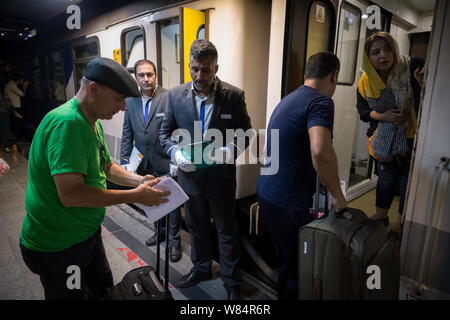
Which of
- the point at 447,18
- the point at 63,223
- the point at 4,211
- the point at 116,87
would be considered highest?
the point at 447,18

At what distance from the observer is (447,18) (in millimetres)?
1347

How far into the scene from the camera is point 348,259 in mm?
1256

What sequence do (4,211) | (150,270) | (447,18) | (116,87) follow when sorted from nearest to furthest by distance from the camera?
(116,87) < (447,18) < (150,270) < (4,211)

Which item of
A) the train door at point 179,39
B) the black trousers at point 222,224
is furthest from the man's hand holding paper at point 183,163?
the train door at point 179,39

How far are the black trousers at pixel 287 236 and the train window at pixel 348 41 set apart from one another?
1.70 m

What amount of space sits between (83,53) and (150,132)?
3073 millimetres

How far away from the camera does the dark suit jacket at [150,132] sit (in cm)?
246

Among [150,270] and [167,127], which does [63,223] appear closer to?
[150,270]

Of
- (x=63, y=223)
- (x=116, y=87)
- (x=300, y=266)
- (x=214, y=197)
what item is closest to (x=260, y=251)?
(x=214, y=197)

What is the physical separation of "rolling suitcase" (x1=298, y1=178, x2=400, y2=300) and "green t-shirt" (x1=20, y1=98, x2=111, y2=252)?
1012mm

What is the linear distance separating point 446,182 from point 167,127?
168cm

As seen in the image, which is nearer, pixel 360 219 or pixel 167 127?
pixel 360 219

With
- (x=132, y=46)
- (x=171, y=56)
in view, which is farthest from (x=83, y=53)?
(x=171, y=56)
